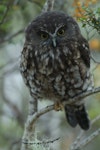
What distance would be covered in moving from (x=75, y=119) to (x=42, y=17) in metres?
1.21

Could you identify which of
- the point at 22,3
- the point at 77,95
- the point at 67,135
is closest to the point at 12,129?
the point at 67,135

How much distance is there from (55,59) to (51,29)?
0.85 feet

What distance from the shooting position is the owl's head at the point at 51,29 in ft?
18.1

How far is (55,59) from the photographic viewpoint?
5.55 m

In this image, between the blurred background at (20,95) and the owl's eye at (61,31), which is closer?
the owl's eye at (61,31)

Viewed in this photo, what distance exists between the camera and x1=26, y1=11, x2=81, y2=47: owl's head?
18.1ft

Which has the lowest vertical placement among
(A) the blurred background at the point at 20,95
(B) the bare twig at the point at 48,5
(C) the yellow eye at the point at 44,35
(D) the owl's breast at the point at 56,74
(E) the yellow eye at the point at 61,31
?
(A) the blurred background at the point at 20,95

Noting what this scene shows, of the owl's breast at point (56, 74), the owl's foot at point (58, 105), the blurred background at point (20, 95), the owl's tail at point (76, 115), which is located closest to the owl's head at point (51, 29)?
the owl's breast at point (56, 74)

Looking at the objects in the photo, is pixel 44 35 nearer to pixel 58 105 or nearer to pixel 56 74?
pixel 56 74

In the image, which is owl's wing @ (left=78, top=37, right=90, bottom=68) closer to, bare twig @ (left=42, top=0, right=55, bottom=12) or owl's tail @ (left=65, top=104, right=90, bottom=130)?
bare twig @ (left=42, top=0, right=55, bottom=12)

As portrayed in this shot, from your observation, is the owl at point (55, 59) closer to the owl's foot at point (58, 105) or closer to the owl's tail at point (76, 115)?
the owl's foot at point (58, 105)

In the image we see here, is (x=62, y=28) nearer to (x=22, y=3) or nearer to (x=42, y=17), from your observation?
(x=42, y=17)

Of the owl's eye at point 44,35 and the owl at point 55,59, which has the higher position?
the owl's eye at point 44,35

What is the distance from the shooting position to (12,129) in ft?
28.9
